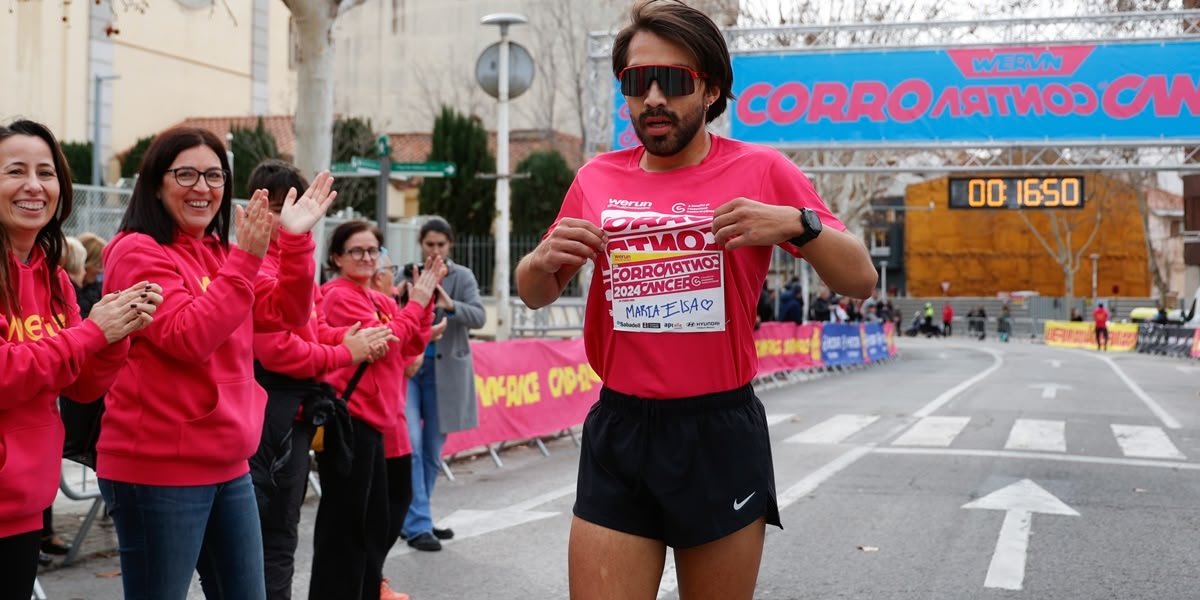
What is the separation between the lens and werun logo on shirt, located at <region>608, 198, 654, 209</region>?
3.21 metres

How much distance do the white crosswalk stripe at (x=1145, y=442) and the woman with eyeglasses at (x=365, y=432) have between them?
8.62 meters

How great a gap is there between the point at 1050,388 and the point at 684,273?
798 inches

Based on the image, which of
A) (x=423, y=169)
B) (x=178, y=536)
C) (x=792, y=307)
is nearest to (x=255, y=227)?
(x=178, y=536)

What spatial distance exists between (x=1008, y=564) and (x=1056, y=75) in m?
14.6

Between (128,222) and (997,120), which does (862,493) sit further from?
→ (997,120)

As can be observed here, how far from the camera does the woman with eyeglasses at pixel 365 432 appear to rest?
5281mm

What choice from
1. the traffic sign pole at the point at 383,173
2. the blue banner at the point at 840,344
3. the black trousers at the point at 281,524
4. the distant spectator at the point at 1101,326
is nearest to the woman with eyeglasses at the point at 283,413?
the black trousers at the point at 281,524

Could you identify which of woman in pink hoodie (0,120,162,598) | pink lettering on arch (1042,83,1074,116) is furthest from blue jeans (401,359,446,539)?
pink lettering on arch (1042,83,1074,116)

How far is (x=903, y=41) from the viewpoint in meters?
22.7

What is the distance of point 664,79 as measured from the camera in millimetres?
3178

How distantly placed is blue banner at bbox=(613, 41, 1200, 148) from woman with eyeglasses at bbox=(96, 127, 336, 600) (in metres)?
15.7

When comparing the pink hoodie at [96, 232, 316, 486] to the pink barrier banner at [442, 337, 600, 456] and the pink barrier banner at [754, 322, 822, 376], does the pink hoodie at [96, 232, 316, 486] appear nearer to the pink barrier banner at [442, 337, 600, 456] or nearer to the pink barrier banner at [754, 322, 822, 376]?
the pink barrier banner at [442, 337, 600, 456]

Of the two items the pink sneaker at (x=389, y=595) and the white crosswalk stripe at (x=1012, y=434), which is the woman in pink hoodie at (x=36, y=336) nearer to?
the pink sneaker at (x=389, y=595)

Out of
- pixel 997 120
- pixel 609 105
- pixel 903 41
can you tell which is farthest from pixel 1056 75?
pixel 609 105
